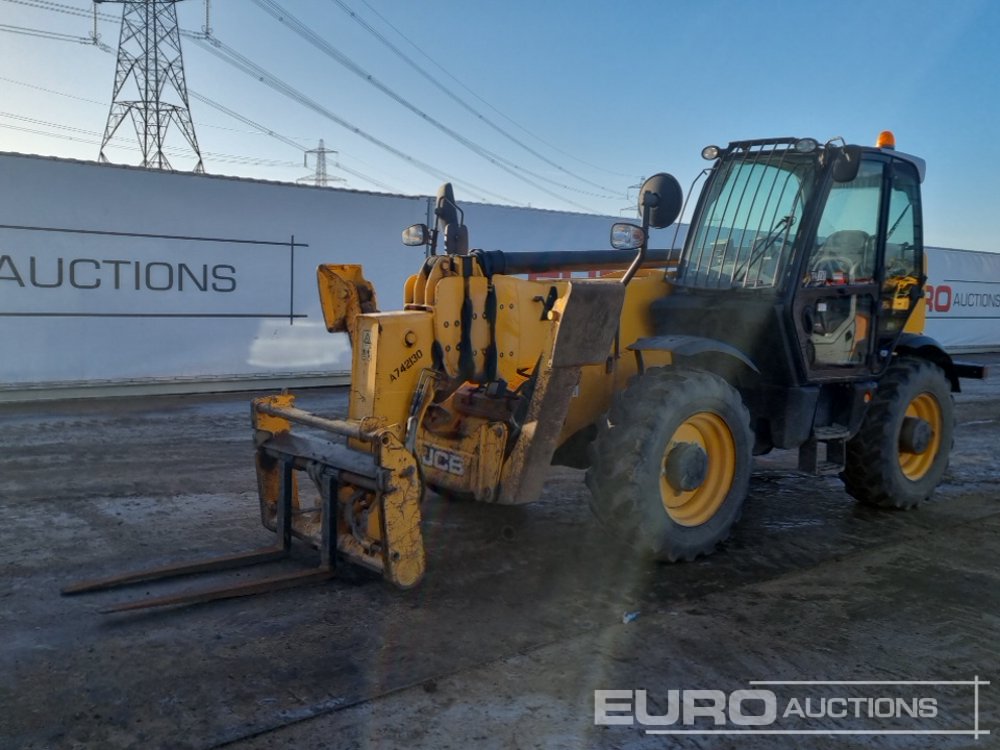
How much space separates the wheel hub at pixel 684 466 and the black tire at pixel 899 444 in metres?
1.85

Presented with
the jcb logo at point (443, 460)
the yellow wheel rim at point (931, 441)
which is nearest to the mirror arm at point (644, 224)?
the jcb logo at point (443, 460)

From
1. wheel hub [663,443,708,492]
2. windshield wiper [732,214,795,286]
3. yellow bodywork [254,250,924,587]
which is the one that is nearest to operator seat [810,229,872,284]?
windshield wiper [732,214,795,286]

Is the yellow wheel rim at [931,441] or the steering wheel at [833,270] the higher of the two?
the steering wheel at [833,270]

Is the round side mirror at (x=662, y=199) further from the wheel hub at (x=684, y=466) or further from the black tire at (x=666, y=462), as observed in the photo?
the wheel hub at (x=684, y=466)

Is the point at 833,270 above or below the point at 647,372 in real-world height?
above

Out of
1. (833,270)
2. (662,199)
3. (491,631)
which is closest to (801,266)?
(833,270)

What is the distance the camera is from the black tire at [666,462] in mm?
4477

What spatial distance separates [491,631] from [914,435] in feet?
12.3

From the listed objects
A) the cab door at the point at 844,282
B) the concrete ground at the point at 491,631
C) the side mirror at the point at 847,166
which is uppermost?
the side mirror at the point at 847,166

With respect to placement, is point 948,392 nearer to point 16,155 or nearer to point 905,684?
point 905,684

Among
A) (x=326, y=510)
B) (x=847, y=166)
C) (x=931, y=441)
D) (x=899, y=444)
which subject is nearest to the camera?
(x=326, y=510)

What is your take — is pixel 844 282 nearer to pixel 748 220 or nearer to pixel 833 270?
pixel 833 270

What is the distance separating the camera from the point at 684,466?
4.70m

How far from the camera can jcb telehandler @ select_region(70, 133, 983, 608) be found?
14.5ft
